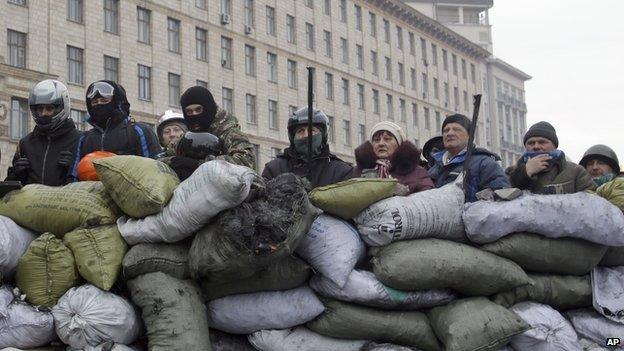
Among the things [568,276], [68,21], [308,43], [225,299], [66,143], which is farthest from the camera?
[308,43]

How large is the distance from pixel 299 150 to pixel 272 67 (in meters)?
35.5

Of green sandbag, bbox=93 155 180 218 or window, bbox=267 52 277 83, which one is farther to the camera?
window, bbox=267 52 277 83

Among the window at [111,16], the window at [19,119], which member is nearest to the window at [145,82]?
the window at [111,16]

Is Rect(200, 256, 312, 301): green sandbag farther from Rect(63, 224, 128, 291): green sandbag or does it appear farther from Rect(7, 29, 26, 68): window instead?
Rect(7, 29, 26, 68): window

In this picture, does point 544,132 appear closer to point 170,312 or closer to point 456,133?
point 456,133

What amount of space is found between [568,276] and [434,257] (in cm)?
86

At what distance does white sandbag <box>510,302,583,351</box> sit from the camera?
3.58 m

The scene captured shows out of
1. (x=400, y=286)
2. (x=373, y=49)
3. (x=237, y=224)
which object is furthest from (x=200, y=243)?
(x=373, y=49)

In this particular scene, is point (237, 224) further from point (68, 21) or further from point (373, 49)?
point (373, 49)

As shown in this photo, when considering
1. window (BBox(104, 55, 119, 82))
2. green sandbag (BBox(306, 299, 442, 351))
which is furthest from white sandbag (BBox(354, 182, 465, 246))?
window (BBox(104, 55, 119, 82))

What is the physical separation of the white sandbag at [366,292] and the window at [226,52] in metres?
33.4

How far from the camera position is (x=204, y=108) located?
4438mm

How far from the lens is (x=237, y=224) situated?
3.01m

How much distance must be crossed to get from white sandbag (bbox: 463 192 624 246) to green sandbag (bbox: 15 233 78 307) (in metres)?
1.83
